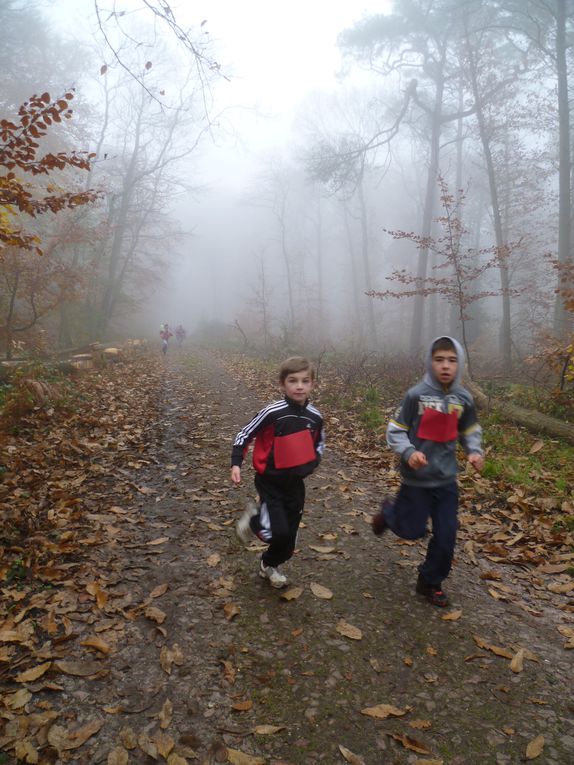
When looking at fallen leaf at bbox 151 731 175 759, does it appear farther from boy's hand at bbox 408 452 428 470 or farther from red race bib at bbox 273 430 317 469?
boy's hand at bbox 408 452 428 470

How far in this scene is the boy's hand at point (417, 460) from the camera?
297 cm

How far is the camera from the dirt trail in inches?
85.5

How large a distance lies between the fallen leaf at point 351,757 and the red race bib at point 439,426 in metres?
1.94

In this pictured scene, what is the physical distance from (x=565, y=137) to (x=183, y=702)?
16.7 metres

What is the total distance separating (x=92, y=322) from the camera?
2228 cm

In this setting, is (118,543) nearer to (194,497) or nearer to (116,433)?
(194,497)

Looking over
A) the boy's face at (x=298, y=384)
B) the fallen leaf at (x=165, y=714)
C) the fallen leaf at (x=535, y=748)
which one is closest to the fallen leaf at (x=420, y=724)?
the fallen leaf at (x=535, y=748)

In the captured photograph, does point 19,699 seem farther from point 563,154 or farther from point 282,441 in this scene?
point 563,154

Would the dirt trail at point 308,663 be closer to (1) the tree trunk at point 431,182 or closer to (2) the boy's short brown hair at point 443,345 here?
(2) the boy's short brown hair at point 443,345

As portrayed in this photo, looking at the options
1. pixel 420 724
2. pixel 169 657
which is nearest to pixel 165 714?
pixel 169 657

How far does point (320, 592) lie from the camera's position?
3432 mm

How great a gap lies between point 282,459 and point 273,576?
3.42 feet

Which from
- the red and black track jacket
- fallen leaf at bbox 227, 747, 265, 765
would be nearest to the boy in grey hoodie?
the red and black track jacket

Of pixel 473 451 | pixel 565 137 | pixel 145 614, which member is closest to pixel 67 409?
pixel 145 614
